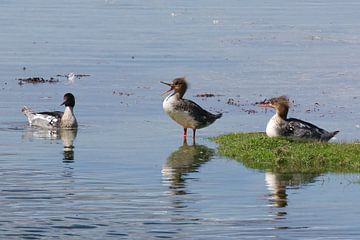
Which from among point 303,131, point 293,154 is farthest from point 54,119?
point 293,154

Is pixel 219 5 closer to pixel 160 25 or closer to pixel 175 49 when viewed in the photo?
pixel 160 25

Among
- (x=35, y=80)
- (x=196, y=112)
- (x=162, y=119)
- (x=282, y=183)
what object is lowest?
(x=282, y=183)

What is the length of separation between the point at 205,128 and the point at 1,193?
27.0 feet

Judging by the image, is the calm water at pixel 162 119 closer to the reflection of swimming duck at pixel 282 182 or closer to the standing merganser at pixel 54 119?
the reflection of swimming duck at pixel 282 182

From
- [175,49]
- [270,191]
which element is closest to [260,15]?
[175,49]

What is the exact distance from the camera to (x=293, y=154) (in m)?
19.5

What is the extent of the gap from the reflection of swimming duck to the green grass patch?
0.30 m

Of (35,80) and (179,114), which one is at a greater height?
(35,80)

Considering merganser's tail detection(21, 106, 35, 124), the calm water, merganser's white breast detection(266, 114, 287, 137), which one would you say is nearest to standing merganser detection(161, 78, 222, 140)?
the calm water

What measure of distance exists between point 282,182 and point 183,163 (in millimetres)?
2464

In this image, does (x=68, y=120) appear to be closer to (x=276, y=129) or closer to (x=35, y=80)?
(x=276, y=129)

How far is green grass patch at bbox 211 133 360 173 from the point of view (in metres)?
19.1

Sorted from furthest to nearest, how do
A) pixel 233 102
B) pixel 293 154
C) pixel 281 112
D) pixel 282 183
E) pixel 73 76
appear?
pixel 73 76, pixel 233 102, pixel 281 112, pixel 293 154, pixel 282 183

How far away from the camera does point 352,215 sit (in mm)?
15672
